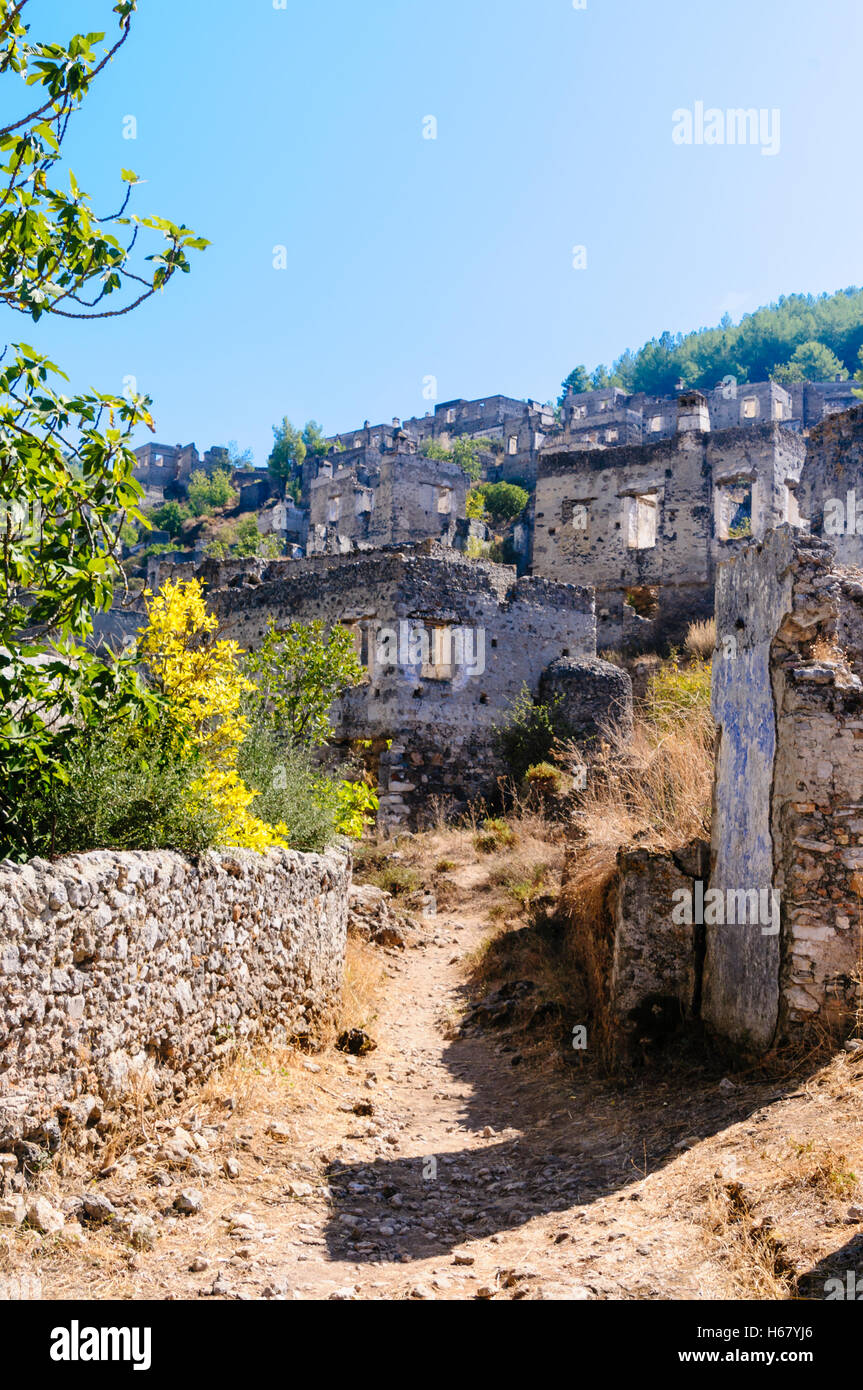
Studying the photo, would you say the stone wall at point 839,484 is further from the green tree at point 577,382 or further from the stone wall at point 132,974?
the green tree at point 577,382

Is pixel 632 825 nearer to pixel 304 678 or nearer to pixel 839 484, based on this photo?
pixel 304 678

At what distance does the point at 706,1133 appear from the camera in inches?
231

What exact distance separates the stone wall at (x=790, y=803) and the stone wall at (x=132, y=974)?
123 inches

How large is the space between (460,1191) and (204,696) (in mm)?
3477

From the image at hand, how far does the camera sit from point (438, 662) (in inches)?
719

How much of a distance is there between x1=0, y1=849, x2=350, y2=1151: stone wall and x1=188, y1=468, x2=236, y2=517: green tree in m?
52.6

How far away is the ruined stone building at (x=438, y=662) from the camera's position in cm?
1780

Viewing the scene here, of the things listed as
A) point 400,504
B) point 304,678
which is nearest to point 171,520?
point 400,504

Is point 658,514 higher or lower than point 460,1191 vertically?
higher

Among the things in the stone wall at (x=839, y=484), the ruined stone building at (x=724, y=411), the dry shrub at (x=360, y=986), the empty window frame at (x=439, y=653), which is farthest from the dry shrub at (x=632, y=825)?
the ruined stone building at (x=724, y=411)

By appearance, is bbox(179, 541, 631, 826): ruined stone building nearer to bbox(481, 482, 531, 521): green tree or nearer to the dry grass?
the dry grass

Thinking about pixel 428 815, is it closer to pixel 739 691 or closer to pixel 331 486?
pixel 739 691

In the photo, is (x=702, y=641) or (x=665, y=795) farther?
(x=702, y=641)
